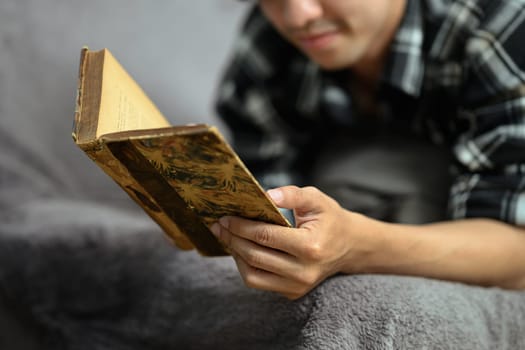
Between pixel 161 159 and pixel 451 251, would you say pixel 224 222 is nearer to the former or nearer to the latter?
pixel 161 159

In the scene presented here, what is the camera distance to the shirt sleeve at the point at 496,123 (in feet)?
1.88

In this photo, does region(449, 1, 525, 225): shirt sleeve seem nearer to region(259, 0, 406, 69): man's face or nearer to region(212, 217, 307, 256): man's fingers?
region(259, 0, 406, 69): man's face

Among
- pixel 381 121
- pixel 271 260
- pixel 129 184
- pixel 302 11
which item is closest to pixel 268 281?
pixel 271 260

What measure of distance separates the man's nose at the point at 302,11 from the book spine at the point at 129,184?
0.26 metres

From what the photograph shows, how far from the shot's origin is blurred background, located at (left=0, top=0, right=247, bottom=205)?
0.81 m

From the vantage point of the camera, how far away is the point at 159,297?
2.01 feet

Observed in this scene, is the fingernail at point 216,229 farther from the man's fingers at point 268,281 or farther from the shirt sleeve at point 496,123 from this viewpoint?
the shirt sleeve at point 496,123

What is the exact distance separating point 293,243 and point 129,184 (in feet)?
0.45

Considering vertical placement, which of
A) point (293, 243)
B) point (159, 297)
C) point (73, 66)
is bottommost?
point (159, 297)

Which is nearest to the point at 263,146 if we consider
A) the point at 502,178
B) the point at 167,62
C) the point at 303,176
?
the point at 303,176

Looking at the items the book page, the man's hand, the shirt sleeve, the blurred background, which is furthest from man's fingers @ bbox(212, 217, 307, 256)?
the blurred background

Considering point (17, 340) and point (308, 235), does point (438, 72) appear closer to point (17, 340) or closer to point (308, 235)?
point (308, 235)

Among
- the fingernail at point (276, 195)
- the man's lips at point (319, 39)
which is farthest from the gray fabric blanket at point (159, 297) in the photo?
the man's lips at point (319, 39)

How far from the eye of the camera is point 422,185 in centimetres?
73
